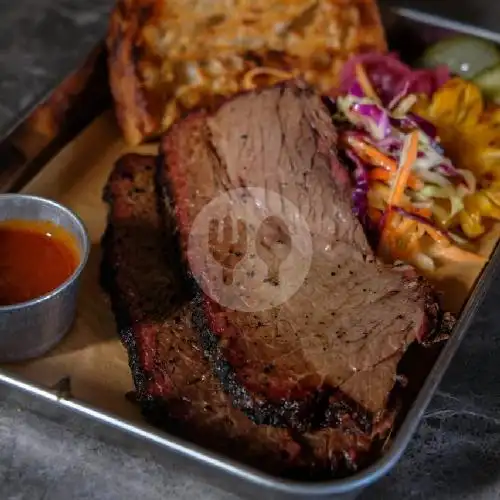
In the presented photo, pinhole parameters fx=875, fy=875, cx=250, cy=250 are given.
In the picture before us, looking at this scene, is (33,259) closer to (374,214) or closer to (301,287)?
(301,287)

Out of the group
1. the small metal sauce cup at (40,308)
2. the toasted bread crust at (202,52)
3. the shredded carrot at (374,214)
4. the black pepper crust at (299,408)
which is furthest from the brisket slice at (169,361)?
the shredded carrot at (374,214)

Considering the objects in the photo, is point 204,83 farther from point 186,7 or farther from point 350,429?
point 350,429

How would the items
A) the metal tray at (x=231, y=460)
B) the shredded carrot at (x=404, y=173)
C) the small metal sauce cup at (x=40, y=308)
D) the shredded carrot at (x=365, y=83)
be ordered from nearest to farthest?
the metal tray at (x=231, y=460)
the small metal sauce cup at (x=40, y=308)
the shredded carrot at (x=404, y=173)
the shredded carrot at (x=365, y=83)

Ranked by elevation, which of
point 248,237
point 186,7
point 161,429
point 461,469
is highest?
point 186,7

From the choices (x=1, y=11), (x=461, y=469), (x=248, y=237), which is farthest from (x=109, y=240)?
(x=1, y=11)

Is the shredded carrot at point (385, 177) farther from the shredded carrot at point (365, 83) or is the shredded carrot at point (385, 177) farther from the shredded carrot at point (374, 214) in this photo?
the shredded carrot at point (365, 83)
